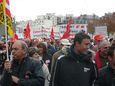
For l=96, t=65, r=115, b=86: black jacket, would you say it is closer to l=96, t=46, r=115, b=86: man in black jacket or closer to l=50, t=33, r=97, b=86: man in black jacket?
l=96, t=46, r=115, b=86: man in black jacket

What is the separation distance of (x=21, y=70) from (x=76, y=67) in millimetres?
773

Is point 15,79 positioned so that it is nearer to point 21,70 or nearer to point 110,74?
point 21,70

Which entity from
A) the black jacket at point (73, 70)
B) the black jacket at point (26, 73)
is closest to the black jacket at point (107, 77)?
the black jacket at point (73, 70)

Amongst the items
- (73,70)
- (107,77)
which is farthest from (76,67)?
(107,77)

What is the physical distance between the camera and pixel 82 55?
571cm

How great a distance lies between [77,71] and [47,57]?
458cm

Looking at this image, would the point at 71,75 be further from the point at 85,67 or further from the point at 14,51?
the point at 14,51

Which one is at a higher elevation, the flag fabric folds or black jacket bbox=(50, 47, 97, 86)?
the flag fabric folds

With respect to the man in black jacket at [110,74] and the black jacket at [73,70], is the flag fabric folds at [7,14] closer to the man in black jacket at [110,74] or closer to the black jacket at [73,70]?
the black jacket at [73,70]

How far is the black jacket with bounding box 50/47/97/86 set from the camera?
5.68m

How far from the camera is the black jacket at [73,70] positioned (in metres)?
5.68

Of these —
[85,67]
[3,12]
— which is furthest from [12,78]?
[3,12]

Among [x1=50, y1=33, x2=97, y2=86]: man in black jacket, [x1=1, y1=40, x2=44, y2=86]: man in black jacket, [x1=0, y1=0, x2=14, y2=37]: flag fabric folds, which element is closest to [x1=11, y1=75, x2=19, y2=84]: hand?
[x1=1, y1=40, x2=44, y2=86]: man in black jacket

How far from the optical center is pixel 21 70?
5.84m
